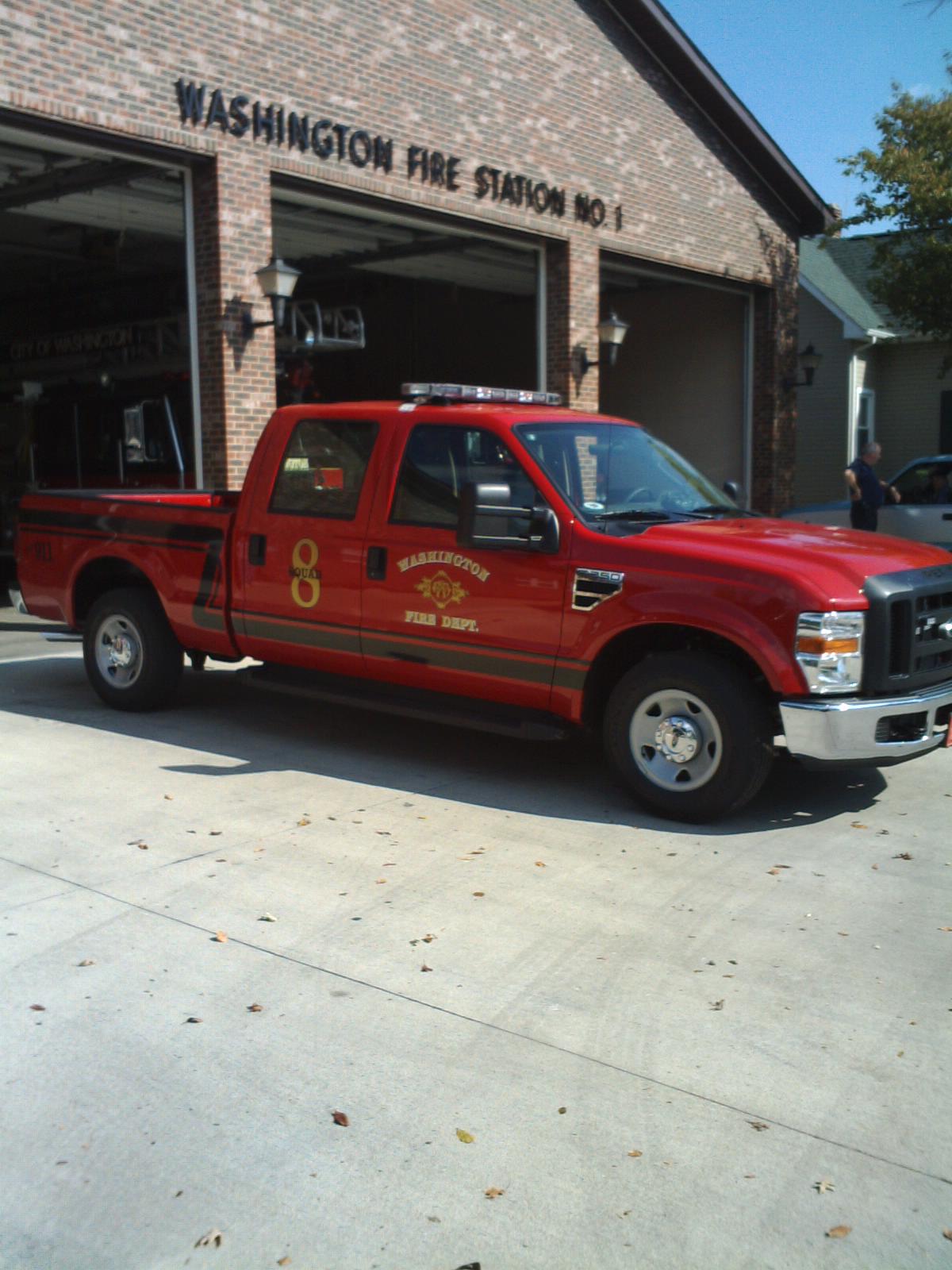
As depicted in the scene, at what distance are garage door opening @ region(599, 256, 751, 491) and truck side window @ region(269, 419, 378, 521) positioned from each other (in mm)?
14147

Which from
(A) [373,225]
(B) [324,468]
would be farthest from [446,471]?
(A) [373,225]

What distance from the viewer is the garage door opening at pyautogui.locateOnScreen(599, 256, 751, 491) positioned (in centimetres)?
2173

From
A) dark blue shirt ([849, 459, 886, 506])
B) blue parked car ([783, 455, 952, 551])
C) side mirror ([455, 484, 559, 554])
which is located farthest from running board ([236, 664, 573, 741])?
blue parked car ([783, 455, 952, 551])

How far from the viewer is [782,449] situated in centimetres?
2139

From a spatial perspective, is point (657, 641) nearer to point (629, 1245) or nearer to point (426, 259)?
point (629, 1245)

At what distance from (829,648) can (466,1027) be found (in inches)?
103

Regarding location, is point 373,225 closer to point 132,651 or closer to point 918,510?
point 918,510

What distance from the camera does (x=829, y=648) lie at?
5.58 metres

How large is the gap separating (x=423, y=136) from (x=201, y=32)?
10.1ft

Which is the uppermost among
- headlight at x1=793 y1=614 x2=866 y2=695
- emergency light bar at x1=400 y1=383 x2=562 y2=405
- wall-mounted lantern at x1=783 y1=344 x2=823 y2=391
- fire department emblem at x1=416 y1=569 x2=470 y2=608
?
wall-mounted lantern at x1=783 y1=344 x2=823 y2=391

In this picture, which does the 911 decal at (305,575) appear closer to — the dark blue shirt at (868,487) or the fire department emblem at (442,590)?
the fire department emblem at (442,590)

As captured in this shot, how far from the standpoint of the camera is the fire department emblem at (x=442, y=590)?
658cm

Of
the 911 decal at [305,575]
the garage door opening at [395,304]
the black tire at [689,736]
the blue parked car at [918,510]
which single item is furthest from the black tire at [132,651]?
the blue parked car at [918,510]

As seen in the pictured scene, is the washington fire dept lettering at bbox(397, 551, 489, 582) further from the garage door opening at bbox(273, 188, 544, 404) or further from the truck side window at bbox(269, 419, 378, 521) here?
the garage door opening at bbox(273, 188, 544, 404)
